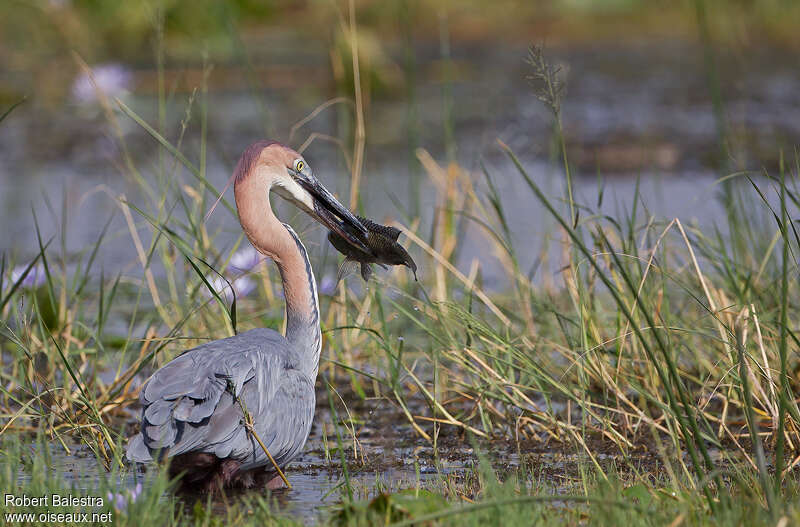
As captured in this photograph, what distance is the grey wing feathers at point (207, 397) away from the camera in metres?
3.21

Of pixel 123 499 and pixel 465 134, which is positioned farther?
pixel 465 134

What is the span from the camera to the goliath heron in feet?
10.7

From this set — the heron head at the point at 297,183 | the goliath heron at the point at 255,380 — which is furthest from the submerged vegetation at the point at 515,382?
the heron head at the point at 297,183

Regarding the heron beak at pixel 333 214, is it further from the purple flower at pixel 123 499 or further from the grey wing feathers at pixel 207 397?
the purple flower at pixel 123 499

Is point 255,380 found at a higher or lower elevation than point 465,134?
lower

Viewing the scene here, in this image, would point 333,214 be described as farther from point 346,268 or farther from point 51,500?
point 51,500

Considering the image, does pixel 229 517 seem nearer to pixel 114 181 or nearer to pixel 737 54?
pixel 737 54

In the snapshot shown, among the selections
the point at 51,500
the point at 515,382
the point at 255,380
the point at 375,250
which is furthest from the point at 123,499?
the point at 515,382

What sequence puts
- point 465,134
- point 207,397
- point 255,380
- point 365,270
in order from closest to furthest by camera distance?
point 207,397
point 255,380
point 365,270
point 465,134

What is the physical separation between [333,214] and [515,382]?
96cm

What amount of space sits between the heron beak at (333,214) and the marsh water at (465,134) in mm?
1012

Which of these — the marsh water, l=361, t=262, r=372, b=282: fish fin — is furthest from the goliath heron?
the marsh water

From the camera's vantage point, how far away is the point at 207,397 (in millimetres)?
3271

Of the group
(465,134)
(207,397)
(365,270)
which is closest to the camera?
(207,397)
